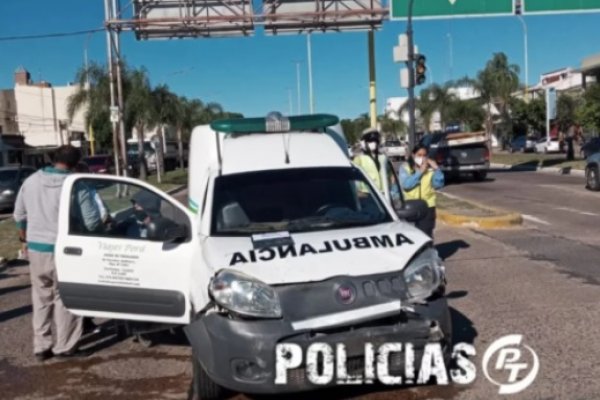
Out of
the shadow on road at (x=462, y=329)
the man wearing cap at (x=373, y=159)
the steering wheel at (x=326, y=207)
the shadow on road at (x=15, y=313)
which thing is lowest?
the shadow on road at (x=15, y=313)

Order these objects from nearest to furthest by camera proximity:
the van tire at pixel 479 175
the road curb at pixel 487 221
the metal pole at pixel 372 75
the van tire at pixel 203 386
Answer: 1. the van tire at pixel 203 386
2. the road curb at pixel 487 221
3. the metal pole at pixel 372 75
4. the van tire at pixel 479 175

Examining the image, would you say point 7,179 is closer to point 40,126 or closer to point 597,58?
point 597,58

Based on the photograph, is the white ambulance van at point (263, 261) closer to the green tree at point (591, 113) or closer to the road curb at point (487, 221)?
the road curb at point (487, 221)

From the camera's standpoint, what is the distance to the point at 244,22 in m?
23.3

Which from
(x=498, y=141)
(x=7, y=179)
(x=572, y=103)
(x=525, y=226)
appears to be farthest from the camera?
(x=498, y=141)

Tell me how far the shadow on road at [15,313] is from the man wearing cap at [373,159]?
4.15m

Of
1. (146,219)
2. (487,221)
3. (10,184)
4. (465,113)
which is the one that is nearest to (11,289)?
(146,219)

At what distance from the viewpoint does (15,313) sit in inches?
333

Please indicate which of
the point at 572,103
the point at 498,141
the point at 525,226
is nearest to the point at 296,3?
the point at 525,226

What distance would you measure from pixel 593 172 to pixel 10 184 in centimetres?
1943

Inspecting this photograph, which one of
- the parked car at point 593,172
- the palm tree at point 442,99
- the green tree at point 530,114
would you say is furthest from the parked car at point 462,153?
the green tree at point 530,114

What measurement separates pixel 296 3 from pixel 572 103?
3938 cm

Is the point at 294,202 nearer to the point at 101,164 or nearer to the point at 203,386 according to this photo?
the point at 203,386

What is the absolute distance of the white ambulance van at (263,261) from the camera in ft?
14.8
